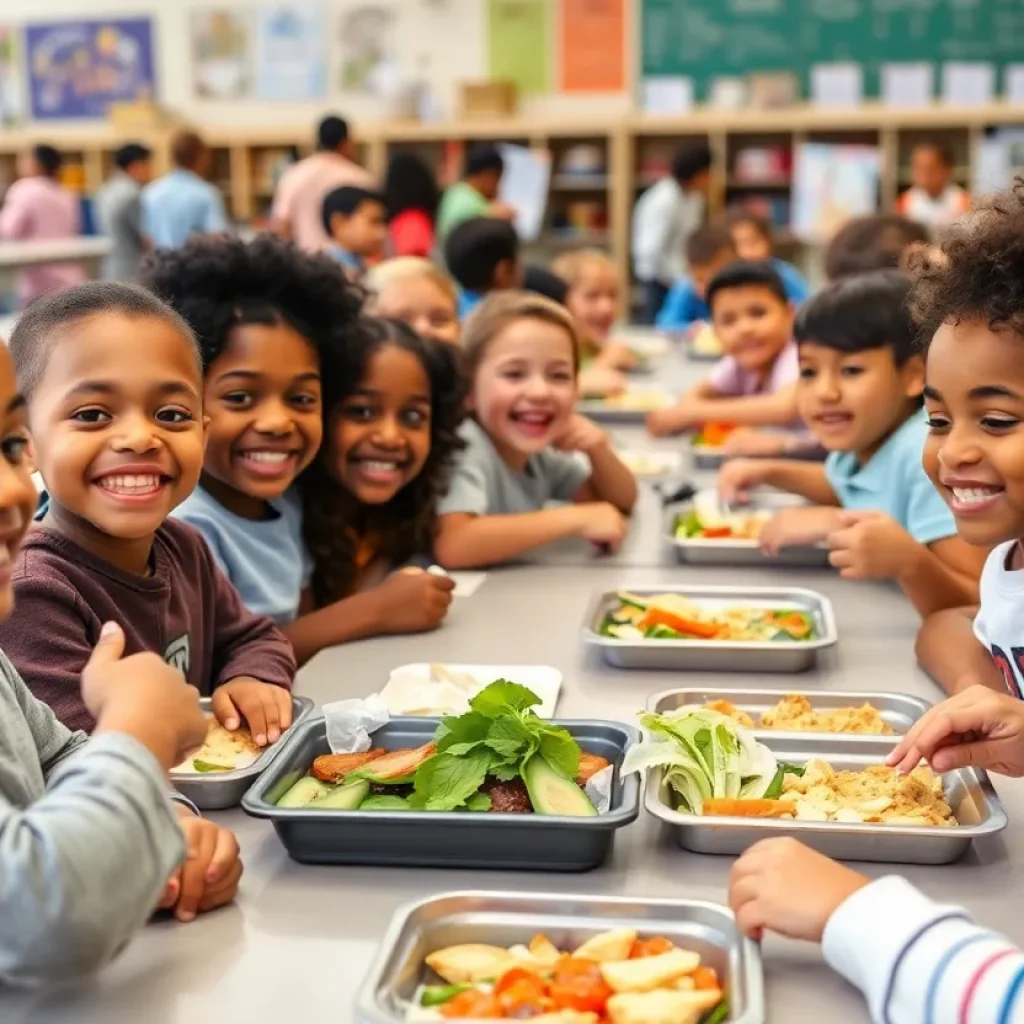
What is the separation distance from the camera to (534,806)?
3.87ft

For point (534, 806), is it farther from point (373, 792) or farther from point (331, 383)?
point (331, 383)

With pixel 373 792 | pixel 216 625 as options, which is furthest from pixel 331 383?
pixel 373 792

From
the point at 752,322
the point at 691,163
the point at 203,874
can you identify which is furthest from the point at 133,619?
the point at 691,163

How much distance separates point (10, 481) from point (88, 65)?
9727 millimetres

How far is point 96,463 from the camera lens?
1361 millimetres

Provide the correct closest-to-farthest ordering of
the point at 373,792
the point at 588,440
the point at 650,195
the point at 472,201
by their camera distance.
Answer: the point at 373,792, the point at 588,440, the point at 472,201, the point at 650,195

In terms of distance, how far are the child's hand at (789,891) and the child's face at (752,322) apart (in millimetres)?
2745

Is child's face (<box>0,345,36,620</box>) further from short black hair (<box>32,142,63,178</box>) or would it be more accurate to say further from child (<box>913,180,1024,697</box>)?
short black hair (<box>32,142,63,178</box>)

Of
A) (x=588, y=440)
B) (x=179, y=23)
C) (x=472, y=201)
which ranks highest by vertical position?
(x=179, y=23)

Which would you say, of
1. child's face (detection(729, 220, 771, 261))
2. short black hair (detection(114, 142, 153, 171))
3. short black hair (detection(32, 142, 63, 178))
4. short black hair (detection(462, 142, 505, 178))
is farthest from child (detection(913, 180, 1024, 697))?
short black hair (detection(32, 142, 63, 178))

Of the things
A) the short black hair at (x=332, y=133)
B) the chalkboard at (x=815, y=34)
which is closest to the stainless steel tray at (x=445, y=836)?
the short black hair at (x=332, y=133)

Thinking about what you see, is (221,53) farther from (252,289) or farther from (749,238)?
(252,289)

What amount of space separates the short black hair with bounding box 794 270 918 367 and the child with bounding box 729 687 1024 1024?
1.42m

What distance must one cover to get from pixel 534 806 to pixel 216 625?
670 mm
